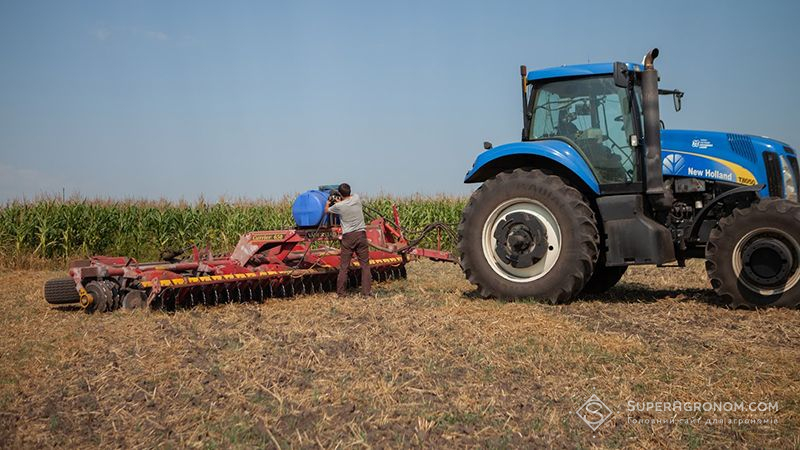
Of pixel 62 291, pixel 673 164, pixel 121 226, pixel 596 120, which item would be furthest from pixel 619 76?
pixel 121 226

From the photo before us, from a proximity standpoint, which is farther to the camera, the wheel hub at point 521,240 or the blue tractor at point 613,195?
the wheel hub at point 521,240

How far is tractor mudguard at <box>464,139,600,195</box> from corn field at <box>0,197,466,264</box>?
18.6ft

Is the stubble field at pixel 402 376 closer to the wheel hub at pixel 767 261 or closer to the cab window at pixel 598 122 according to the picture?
the wheel hub at pixel 767 261

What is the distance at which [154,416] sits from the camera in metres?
4.30

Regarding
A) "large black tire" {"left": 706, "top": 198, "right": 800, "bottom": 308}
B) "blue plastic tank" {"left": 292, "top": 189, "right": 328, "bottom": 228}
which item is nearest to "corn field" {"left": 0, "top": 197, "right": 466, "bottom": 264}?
"blue plastic tank" {"left": 292, "top": 189, "right": 328, "bottom": 228}

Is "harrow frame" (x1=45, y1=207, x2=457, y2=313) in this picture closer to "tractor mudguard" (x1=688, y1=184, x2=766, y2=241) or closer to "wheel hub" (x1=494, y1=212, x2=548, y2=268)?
"wheel hub" (x1=494, y1=212, x2=548, y2=268)

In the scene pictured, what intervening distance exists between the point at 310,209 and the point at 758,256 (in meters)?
5.90

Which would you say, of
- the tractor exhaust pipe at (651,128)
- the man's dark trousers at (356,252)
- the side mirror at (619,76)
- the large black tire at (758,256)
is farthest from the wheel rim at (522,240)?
the man's dark trousers at (356,252)

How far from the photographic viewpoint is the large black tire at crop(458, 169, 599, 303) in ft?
24.5

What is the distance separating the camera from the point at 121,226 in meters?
15.7

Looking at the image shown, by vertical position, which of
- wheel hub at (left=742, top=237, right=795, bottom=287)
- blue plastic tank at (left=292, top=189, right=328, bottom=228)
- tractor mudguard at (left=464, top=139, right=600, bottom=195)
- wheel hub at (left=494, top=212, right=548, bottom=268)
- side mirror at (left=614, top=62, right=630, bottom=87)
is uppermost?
side mirror at (left=614, top=62, right=630, bottom=87)

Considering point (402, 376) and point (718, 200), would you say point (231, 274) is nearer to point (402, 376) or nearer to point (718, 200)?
point (402, 376)

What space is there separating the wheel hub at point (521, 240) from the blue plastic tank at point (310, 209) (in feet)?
11.0

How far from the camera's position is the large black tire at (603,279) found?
8.89m
